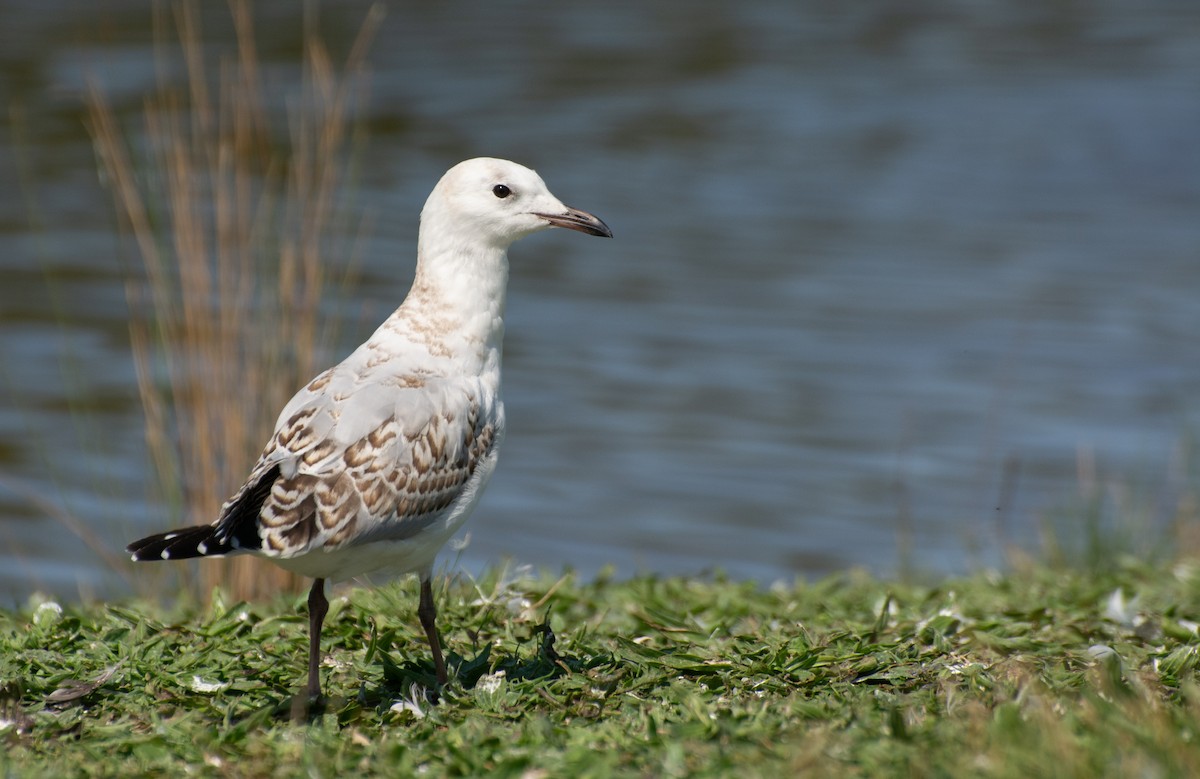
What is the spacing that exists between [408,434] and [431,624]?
57cm

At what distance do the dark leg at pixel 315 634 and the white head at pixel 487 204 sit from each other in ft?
3.81

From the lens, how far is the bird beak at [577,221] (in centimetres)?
510

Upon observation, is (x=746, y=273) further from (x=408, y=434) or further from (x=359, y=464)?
(x=359, y=464)

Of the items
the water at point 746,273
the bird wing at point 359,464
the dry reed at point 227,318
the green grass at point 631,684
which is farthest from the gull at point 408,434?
the water at point 746,273

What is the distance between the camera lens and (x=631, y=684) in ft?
15.1

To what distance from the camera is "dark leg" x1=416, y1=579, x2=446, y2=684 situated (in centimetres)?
463

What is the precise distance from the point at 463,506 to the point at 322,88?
2.46m

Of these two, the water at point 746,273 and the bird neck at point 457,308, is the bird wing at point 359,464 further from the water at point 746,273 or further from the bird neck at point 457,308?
the water at point 746,273

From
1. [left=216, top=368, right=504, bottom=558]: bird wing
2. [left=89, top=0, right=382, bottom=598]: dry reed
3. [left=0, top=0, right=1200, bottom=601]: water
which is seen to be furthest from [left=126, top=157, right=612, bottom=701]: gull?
[left=0, top=0, right=1200, bottom=601]: water

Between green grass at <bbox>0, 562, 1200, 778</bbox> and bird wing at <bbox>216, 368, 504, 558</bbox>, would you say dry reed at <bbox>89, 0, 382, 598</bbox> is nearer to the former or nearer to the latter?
green grass at <bbox>0, 562, 1200, 778</bbox>

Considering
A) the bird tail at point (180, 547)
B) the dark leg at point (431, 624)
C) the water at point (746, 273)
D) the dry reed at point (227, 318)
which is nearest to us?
the bird tail at point (180, 547)

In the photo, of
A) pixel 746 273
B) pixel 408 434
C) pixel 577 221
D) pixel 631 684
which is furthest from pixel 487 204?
pixel 746 273

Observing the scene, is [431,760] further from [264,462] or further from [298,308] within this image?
[298,308]

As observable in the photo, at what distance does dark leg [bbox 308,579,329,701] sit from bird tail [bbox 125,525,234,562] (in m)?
0.43
